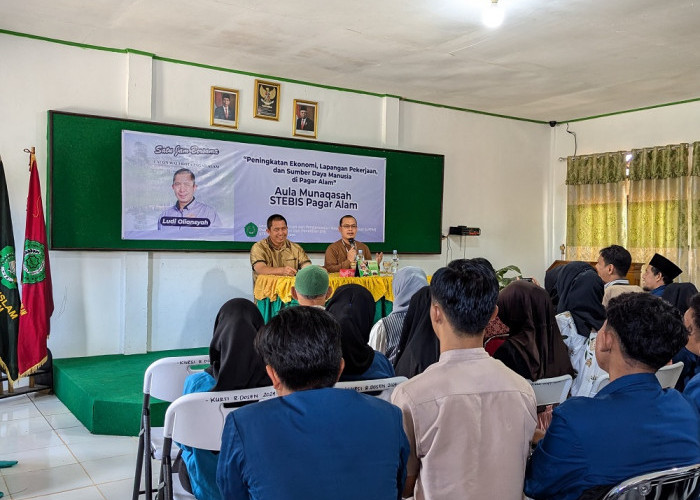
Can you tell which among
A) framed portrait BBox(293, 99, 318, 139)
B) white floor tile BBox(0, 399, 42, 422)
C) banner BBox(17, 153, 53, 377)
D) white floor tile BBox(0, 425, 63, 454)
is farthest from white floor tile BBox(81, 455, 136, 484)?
framed portrait BBox(293, 99, 318, 139)

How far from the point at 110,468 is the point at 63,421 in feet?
3.45

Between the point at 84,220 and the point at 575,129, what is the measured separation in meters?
6.48

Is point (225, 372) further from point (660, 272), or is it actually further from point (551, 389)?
point (660, 272)

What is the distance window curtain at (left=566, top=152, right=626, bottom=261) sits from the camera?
25.6 ft

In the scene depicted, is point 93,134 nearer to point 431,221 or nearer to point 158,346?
point 158,346

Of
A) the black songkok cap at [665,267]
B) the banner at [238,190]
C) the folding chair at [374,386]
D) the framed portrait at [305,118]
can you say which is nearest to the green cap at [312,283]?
the folding chair at [374,386]

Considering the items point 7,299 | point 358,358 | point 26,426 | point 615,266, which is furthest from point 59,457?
point 615,266

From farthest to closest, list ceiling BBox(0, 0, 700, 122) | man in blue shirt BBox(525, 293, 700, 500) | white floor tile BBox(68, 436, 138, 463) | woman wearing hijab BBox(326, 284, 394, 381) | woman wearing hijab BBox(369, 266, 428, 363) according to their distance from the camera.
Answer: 1. ceiling BBox(0, 0, 700, 122)
2. white floor tile BBox(68, 436, 138, 463)
3. woman wearing hijab BBox(369, 266, 428, 363)
4. woman wearing hijab BBox(326, 284, 394, 381)
5. man in blue shirt BBox(525, 293, 700, 500)

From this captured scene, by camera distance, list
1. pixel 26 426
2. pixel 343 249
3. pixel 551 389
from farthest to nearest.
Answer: pixel 343 249 → pixel 26 426 → pixel 551 389

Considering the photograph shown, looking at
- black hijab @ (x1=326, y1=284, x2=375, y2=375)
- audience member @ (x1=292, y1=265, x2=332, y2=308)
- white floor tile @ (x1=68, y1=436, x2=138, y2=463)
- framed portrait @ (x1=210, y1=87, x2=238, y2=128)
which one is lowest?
white floor tile @ (x1=68, y1=436, x2=138, y2=463)

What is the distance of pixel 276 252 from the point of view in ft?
18.8

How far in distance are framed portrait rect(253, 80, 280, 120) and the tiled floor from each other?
3.44 metres

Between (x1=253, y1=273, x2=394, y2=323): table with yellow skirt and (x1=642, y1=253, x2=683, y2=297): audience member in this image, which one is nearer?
(x1=642, y1=253, x2=683, y2=297): audience member

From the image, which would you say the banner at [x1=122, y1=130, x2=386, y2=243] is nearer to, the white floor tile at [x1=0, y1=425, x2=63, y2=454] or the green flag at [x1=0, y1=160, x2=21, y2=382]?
the green flag at [x1=0, y1=160, x2=21, y2=382]
